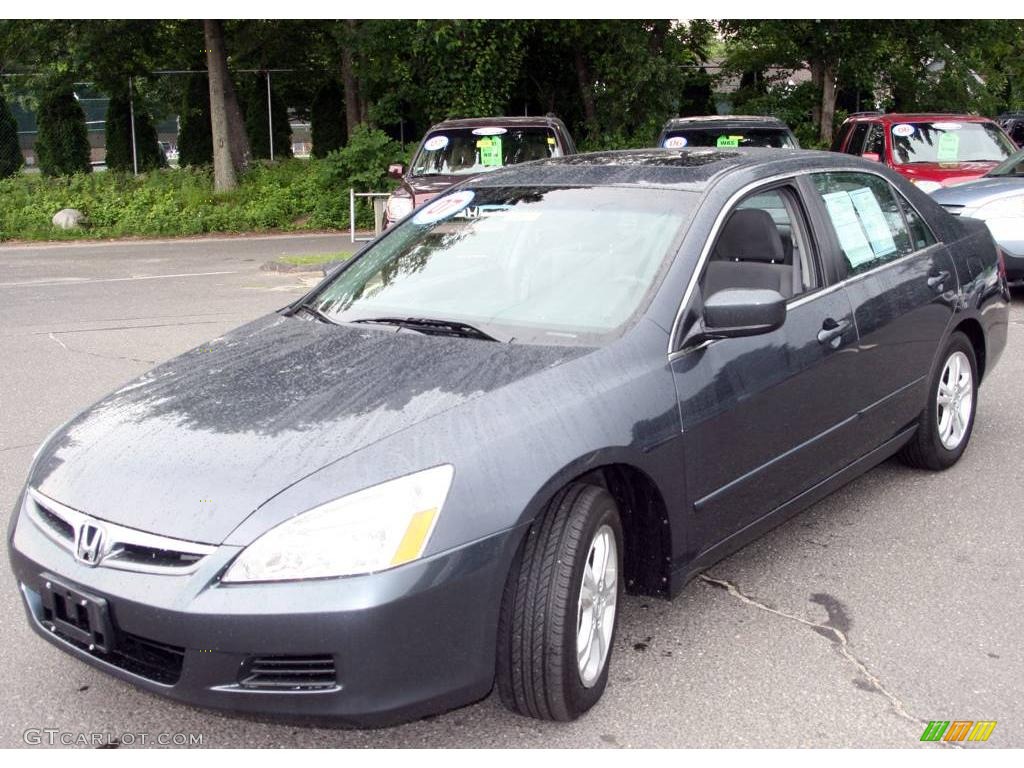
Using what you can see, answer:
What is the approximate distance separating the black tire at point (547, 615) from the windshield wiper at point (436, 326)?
77 cm

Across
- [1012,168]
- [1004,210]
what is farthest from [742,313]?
[1012,168]

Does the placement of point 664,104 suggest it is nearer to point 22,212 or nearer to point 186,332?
point 22,212

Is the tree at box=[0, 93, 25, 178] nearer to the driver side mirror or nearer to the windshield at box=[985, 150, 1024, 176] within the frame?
the windshield at box=[985, 150, 1024, 176]

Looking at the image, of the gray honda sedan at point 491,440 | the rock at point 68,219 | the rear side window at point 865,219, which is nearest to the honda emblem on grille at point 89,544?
the gray honda sedan at point 491,440

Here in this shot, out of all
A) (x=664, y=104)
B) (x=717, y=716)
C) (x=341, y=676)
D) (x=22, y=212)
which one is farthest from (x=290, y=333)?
(x=664, y=104)

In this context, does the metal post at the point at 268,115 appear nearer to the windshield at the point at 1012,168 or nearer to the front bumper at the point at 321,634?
the windshield at the point at 1012,168

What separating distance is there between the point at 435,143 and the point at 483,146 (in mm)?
609

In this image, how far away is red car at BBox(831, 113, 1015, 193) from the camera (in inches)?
522

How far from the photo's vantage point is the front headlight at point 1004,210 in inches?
388

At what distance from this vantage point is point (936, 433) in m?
5.34

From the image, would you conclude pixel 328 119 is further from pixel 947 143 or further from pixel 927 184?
pixel 927 184

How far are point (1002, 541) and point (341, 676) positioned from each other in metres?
3.12

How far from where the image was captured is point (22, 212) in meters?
20.1

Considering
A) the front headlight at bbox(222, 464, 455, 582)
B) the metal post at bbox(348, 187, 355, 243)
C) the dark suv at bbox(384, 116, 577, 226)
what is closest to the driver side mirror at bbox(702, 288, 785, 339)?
the front headlight at bbox(222, 464, 455, 582)
